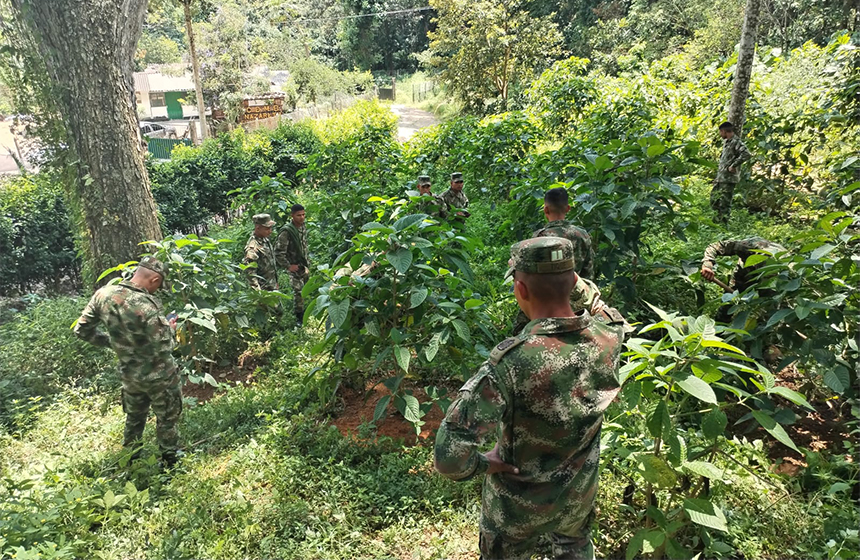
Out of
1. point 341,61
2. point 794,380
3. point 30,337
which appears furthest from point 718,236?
point 341,61

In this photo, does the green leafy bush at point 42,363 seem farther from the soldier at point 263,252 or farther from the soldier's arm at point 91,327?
the soldier at point 263,252

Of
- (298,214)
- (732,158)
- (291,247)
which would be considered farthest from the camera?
(732,158)

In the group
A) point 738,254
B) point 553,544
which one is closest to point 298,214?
point 738,254

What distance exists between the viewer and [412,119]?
2981cm

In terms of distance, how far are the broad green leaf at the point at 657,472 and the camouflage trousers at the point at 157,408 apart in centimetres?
340

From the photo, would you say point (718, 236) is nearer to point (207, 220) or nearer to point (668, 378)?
point (668, 378)

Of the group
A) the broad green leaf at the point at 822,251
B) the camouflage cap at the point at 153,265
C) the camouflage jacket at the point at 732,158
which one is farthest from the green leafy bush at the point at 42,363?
the camouflage jacket at the point at 732,158

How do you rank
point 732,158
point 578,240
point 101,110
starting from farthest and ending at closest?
point 732,158
point 101,110
point 578,240

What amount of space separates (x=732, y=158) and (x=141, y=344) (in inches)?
291

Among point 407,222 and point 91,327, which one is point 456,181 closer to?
point 407,222

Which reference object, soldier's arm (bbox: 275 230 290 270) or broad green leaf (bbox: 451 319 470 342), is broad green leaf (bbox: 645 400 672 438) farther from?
soldier's arm (bbox: 275 230 290 270)

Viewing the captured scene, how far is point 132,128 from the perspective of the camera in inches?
241

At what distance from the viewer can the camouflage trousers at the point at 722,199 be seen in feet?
22.4

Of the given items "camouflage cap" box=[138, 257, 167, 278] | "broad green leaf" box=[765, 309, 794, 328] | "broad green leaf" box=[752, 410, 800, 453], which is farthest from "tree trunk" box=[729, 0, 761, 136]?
"camouflage cap" box=[138, 257, 167, 278]
